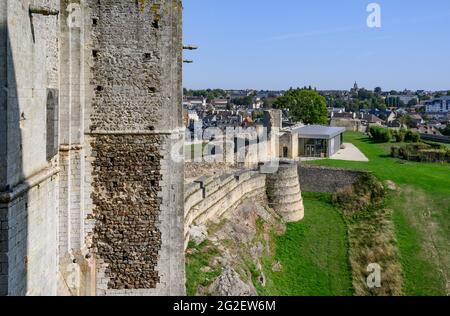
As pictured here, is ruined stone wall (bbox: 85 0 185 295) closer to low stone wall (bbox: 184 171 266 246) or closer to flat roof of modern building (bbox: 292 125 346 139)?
low stone wall (bbox: 184 171 266 246)

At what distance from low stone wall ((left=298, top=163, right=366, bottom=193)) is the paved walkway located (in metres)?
7.38

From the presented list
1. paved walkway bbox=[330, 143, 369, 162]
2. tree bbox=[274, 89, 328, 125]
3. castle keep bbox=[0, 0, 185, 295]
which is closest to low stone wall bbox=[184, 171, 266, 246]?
castle keep bbox=[0, 0, 185, 295]

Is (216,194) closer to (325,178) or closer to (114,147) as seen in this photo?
(114,147)

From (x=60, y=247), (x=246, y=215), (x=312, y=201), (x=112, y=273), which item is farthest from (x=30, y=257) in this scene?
(x=312, y=201)

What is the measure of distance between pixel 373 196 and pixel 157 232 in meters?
25.2

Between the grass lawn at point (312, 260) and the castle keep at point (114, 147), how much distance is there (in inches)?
319

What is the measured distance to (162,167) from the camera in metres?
11.1

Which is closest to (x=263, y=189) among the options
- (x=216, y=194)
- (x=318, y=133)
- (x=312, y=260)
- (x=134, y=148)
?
(x=312, y=260)

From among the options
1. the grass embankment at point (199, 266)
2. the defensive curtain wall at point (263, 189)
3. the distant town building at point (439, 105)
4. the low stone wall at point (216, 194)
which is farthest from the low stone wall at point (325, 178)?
the distant town building at point (439, 105)

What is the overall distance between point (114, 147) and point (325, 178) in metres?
26.5

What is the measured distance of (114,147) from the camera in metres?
10.9

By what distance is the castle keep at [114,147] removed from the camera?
10008 millimetres

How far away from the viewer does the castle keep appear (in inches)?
394

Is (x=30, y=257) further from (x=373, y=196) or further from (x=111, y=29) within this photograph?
(x=373, y=196)
